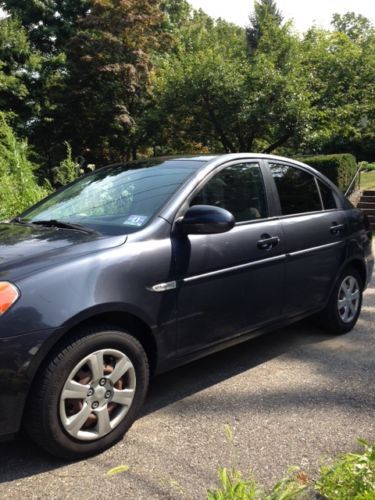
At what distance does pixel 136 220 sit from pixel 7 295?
979mm

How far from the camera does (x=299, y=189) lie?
166 inches

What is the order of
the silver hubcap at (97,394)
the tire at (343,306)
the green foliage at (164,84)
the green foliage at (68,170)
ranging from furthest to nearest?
the green foliage at (164,84) < the green foliage at (68,170) < the tire at (343,306) < the silver hubcap at (97,394)

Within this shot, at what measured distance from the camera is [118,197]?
11.2 feet

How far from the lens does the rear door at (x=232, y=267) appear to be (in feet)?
10.1

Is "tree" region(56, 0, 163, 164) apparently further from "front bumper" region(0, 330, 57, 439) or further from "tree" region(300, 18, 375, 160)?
"front bumper" region(0, 330, 57, 439)

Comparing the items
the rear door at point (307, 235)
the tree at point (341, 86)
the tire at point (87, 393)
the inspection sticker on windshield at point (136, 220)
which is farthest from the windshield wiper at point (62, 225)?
the tree at point (341, 86)

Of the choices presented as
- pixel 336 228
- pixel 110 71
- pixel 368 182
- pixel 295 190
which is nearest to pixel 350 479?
pixel 295 190

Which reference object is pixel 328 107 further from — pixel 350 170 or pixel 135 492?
pixel 135 492

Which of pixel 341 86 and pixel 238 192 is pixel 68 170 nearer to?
pixel 238 192

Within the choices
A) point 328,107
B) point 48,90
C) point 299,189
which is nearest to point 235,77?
point 328,107

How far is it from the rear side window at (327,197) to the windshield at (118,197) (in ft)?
4.84

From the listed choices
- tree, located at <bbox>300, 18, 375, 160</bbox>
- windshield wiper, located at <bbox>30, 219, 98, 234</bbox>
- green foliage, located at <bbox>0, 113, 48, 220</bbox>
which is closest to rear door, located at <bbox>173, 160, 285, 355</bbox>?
windshield wiper, located at <bbox>30, 219, 98, 234</bbox>

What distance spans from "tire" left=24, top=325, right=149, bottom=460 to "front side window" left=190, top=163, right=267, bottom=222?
112cm

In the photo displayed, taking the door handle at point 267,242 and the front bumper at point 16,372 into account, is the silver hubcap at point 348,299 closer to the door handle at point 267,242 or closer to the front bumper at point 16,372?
the door handle at point 267,242
